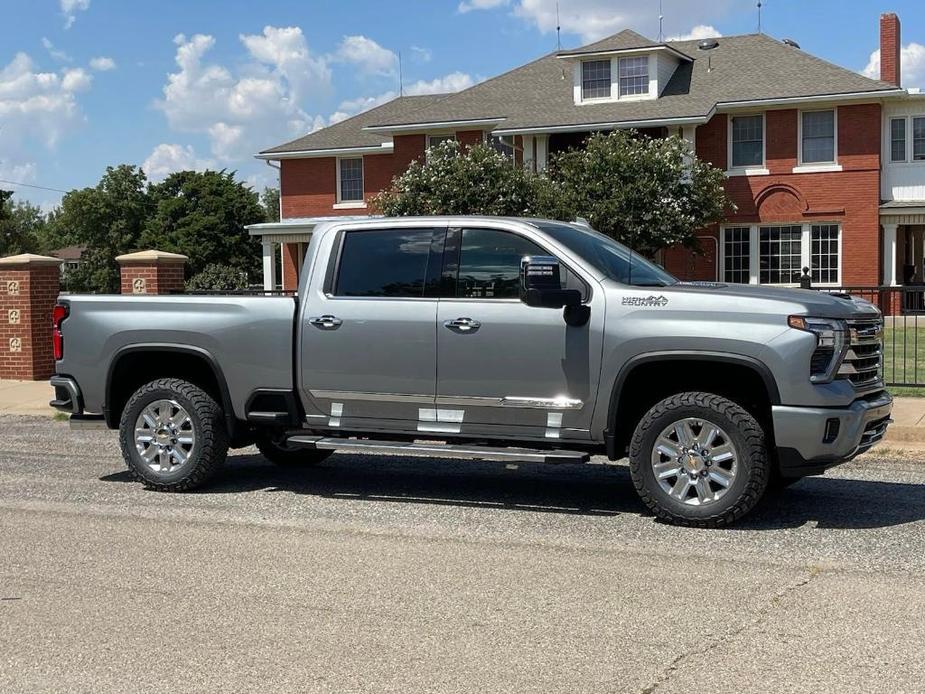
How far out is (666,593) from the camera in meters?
5.71

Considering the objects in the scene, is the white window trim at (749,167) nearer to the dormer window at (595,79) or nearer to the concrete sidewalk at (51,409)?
the dormer window at (595,79)

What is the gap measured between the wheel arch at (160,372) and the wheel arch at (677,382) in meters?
2.98

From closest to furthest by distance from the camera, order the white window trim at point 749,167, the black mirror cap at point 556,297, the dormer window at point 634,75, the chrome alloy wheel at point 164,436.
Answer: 1. the black mirror cap at point 556,297
2. the chrome alloy wheel at point 164,436
3. the white window trim at point 749,167
4. the dormer window at point 634,75

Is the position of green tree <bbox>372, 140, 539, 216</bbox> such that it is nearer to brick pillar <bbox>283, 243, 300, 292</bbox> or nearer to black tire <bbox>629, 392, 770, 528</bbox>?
brick pillar <bbox>283, 243, 300, 292</bbox>

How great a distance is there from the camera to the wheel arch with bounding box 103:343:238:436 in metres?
8.45

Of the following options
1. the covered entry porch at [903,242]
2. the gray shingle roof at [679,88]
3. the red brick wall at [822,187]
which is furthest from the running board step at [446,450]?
the red brick wall at [822,187]

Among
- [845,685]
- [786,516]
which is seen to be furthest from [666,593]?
[786,516]

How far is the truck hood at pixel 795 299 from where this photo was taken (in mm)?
6930

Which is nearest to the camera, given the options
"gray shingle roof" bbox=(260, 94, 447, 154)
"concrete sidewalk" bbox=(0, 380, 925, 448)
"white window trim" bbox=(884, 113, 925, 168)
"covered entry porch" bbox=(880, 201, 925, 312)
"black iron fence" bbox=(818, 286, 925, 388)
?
"concrete sidewalk" bbox=(0, 380, 925, 448)

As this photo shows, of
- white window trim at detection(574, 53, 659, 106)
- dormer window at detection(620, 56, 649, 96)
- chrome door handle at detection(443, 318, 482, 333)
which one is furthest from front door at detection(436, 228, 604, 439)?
dormer window at detection(620, 56, 649, 96)

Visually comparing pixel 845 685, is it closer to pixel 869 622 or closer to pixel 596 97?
pixel 869 622

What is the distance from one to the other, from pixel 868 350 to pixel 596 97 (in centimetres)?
2691

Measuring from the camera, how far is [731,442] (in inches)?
278

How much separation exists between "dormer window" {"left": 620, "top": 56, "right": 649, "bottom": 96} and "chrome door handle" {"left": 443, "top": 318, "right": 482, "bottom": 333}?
2643 cm
